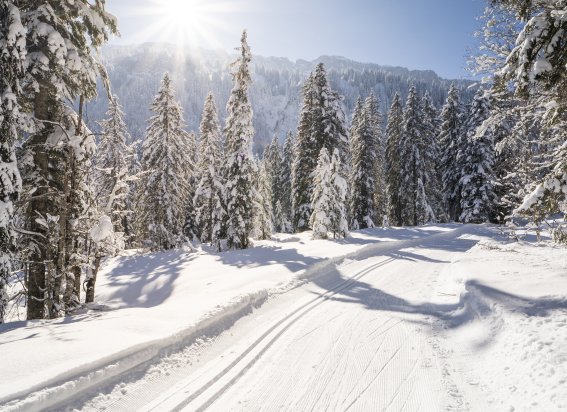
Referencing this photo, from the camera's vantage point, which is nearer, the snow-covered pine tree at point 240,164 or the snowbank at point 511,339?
the snowbank at point 511,339

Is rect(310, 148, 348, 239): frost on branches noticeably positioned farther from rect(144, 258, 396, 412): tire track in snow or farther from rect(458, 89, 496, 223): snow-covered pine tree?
rect(458, 89, 496, 223): snow-covered pine tree

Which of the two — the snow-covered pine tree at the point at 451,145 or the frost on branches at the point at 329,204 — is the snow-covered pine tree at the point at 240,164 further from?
the snow-covered pine tree at the point at 451,145

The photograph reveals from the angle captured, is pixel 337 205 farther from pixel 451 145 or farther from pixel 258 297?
pixel 451 145

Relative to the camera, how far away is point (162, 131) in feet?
96.2

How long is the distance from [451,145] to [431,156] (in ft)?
11.9

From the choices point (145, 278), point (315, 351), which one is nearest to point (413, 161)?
point (145, 278)

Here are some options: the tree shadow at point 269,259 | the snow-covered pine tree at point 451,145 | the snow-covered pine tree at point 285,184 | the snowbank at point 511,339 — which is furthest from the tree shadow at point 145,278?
the snow-covered pine tree at point 451,145

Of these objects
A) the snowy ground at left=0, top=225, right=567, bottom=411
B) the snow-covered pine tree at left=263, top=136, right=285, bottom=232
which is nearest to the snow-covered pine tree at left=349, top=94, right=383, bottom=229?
the snow-covered pine tree at left=263, top=136, right=285, bottom=232

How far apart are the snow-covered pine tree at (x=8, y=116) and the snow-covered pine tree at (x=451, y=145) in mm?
43486

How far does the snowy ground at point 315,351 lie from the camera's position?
483 cm

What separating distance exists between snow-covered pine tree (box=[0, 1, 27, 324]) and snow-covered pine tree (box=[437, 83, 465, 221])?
43.5 m

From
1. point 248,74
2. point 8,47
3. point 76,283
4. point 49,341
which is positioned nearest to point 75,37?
point 8,47

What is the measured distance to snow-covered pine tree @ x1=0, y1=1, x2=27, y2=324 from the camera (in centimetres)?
763

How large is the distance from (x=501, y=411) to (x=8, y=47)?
10695 mm
